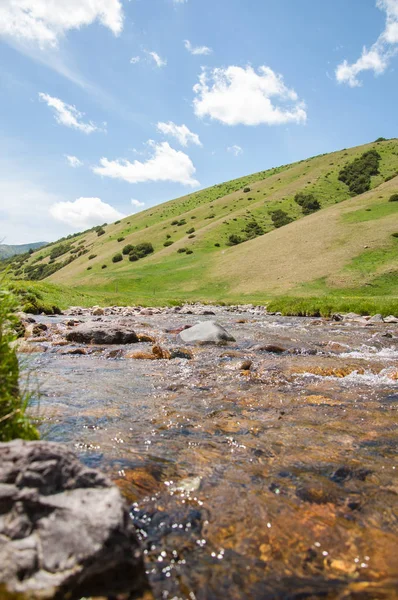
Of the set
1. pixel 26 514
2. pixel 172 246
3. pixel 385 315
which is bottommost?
pixel 385 315

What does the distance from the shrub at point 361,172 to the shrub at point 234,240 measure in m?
35.2

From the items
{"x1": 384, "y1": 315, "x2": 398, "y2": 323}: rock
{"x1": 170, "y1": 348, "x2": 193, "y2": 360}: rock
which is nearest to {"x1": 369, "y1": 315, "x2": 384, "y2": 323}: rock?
{"x1": 384, "y1": 315, "x2": 398, "y2": 323}: rock

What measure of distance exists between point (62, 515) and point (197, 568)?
1215 millimetres

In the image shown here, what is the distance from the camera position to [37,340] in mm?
14766

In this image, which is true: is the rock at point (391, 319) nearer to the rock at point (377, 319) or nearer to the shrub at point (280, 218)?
the rock at point (377, 319)

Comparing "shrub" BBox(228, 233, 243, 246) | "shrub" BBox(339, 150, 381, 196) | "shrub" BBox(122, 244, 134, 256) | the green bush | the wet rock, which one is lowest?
the wet rock

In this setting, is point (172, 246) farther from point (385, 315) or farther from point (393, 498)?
point (393, 498)

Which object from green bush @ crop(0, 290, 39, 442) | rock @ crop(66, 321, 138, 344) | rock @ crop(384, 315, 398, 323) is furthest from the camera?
rock @ crop(384, 315, 398, 323)

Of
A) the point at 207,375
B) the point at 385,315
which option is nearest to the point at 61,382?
the point at 207,375

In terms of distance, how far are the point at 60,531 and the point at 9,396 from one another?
1480mm

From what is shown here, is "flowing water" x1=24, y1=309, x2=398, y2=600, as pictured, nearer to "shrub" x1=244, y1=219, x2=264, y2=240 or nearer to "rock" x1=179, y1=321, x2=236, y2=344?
"rock" x1=179, y1=321, x2=236, y2=344

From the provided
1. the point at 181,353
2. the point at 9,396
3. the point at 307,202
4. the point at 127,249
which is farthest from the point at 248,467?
the point at 307,202

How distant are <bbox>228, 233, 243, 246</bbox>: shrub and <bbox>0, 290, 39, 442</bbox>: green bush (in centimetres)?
7183

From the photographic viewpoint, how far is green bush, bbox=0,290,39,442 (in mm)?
3682
